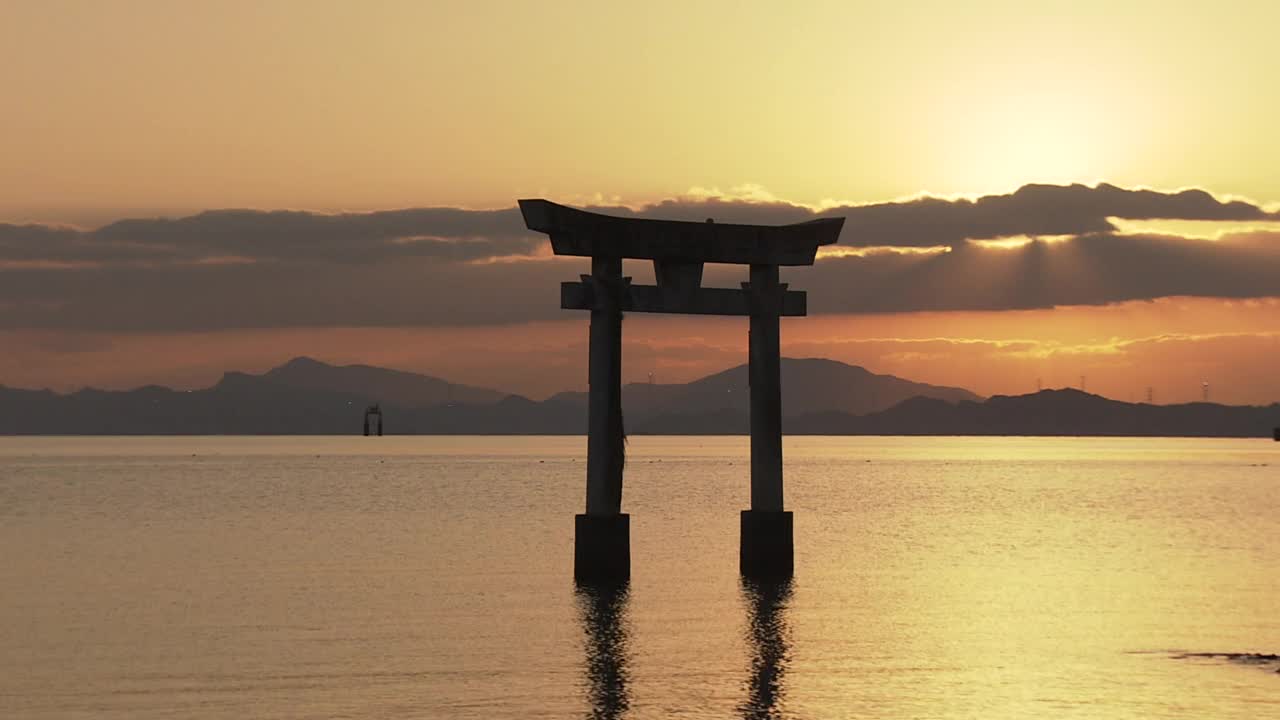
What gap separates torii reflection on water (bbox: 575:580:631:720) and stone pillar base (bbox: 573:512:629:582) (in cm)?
23

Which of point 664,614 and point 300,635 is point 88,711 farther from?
point 664,614

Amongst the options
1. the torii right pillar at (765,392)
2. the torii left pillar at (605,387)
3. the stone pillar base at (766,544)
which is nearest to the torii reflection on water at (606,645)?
the torii left pillar at (605,387)

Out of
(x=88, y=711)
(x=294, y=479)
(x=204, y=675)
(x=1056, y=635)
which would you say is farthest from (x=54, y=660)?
(x=294, y=479)

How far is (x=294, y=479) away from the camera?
11500 centimetres

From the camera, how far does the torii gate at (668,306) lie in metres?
30.2

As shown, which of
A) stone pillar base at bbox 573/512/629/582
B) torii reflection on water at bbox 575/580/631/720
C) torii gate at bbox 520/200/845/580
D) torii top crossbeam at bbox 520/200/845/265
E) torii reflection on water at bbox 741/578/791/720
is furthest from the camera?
stone pillar base at bbox 573/512/629/582

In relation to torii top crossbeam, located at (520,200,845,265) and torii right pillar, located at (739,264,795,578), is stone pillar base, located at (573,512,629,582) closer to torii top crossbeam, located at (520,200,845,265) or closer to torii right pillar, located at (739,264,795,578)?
torii right pillar, located at (739,264,795,578)

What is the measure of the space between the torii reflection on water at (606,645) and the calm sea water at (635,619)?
8cm

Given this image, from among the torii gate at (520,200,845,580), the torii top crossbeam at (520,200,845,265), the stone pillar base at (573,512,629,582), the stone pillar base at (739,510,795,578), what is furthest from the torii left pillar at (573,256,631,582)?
the stone pillar base at (739,510,795,578)

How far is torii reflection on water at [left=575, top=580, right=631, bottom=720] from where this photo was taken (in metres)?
19.9

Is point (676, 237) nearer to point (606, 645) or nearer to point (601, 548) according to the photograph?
point (601, 548)

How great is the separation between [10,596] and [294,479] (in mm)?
83073

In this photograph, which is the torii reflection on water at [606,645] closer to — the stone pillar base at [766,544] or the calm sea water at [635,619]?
the calm sea water at [635,619]

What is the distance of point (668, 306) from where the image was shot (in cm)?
3120
